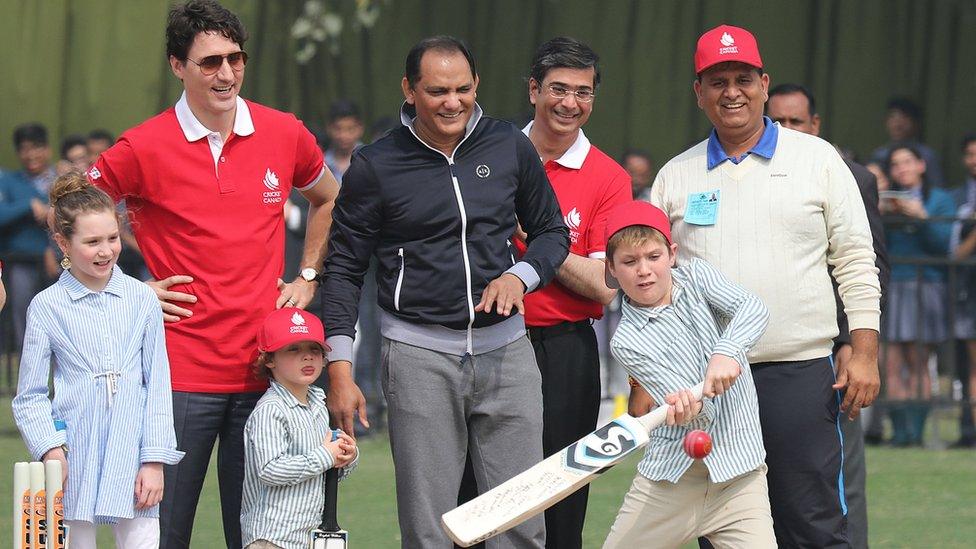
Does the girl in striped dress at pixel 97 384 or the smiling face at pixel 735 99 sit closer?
the girl in striped dress at pixel 97 384

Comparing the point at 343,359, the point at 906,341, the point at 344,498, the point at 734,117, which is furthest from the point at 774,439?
the point at 906,341

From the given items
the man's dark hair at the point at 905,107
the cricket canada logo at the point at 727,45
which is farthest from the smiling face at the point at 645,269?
the man's dark hair at the point at 905,107

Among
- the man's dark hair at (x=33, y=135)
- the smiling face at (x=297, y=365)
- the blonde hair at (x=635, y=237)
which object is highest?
the man's dark hair at (x=33, y=135)

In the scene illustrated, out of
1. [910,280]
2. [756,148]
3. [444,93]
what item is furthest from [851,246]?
[910,280]

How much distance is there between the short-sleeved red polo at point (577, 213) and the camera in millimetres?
6023

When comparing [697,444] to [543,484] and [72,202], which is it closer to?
[543,484]

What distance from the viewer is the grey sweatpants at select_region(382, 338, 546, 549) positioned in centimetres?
546

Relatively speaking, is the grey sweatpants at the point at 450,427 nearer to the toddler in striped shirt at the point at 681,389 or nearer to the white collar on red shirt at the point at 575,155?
the toddler in striped shirt at the point at 681,389

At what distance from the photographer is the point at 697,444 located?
17.0 feet

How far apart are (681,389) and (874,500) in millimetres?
4074

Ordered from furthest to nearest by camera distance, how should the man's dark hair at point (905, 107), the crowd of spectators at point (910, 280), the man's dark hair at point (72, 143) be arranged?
the man's dark hair at point (905, 107), the man's dark hair at point (72, 143), the crowd of spectators at point (910, 280)

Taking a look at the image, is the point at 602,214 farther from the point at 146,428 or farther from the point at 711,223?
the point at 146,428

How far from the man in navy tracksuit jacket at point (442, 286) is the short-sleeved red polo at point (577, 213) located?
0.44m

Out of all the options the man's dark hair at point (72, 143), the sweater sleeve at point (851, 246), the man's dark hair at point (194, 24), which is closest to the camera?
the man's dark hair at point (194, 24)
